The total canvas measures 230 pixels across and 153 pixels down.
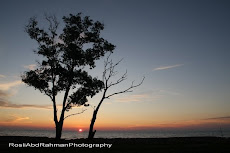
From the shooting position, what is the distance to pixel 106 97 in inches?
1134

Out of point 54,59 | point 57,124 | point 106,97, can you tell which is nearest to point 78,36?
point 54,59

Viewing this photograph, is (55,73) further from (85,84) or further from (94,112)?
(94,112)

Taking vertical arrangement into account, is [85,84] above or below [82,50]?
below

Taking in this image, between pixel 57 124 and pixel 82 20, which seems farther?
pixel 82 20
